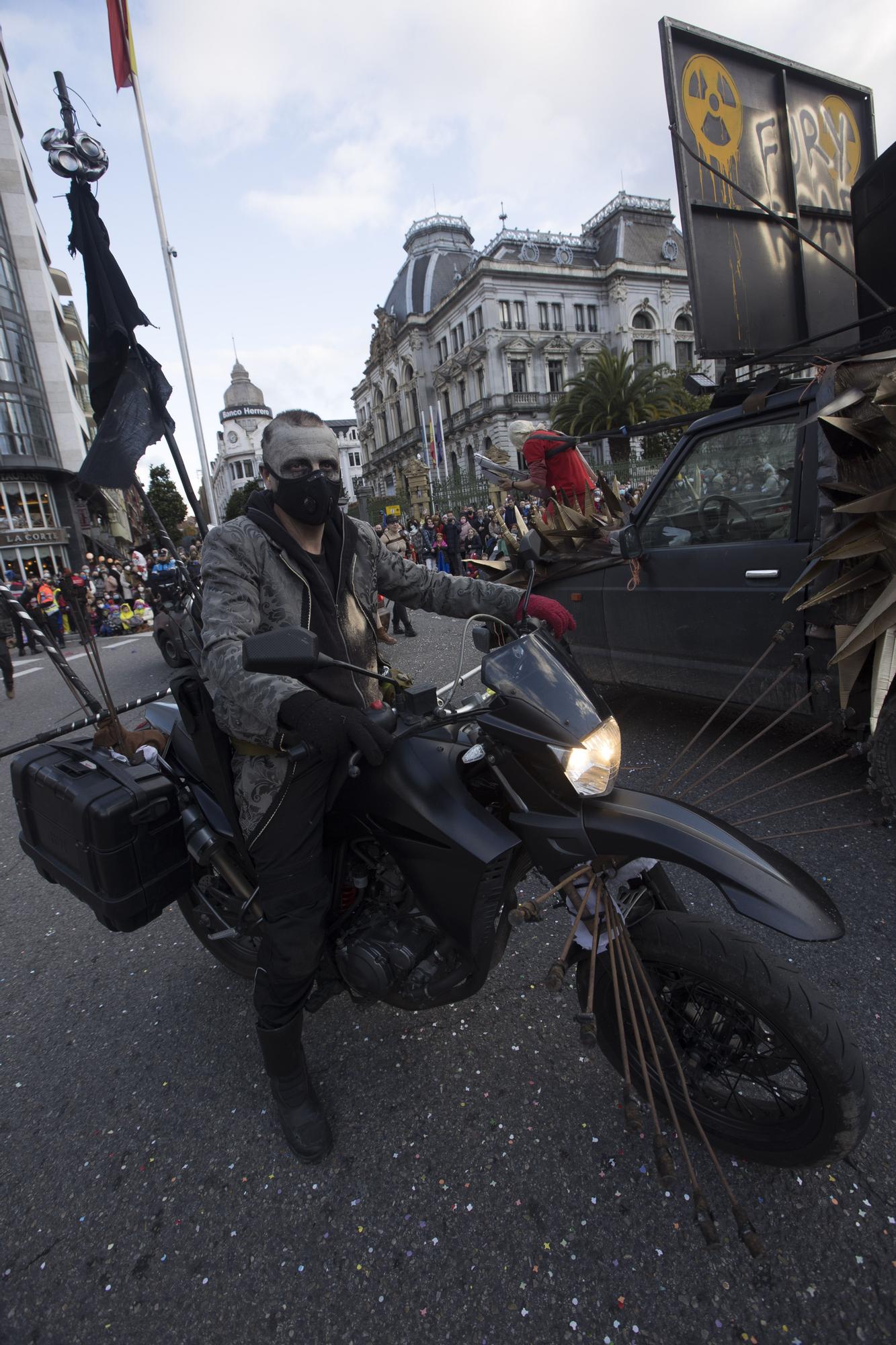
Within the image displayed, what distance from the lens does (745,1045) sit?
1.70 m

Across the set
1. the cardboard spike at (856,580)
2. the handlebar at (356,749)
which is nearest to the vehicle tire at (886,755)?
the cardboard spike at (856,580)

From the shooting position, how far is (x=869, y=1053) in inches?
81.0

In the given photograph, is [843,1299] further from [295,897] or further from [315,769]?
[315,769]

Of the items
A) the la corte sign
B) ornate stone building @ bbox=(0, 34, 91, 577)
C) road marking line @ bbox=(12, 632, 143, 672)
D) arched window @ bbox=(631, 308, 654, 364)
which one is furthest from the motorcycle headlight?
arched window @ bbox=(631, 308, 654, 364)

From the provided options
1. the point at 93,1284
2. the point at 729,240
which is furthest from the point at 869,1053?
the point at 729,240

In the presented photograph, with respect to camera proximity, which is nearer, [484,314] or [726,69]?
[726,69]

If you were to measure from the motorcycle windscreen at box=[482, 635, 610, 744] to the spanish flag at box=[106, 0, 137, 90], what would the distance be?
1520 centimetres

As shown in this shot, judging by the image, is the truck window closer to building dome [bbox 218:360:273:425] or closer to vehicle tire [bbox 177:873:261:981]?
vehicle tire [bbox 177:873:261:981]

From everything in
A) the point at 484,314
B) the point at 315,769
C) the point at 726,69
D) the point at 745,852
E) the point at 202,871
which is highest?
the point at 484,314

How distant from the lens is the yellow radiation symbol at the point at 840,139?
6043 millimetres

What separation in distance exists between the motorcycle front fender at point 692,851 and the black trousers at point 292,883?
1.98ft

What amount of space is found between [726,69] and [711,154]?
2.29 feet

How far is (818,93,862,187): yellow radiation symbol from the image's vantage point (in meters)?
6.04

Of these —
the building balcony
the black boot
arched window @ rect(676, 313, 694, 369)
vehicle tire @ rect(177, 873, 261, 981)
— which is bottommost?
the black boot
